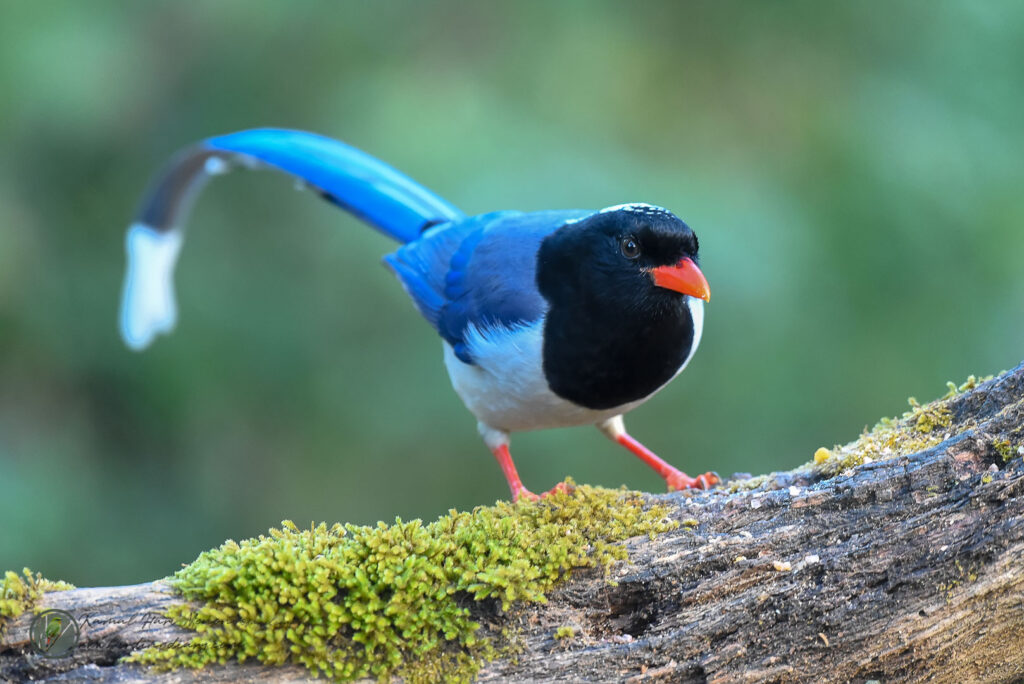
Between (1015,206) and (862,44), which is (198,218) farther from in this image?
(1015,206)

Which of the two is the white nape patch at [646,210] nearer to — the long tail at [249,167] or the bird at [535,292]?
the bird at [535,292]

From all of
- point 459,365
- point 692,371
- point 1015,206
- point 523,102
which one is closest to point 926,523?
point 459,365

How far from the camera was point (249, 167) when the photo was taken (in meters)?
4.79

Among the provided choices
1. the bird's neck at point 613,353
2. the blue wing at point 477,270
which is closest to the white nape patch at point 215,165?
the blue wing at point 477,270

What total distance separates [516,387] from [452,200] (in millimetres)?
1574

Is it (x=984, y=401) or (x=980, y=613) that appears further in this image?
(x=984, y=401)

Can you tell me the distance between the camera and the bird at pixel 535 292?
3.31 meters

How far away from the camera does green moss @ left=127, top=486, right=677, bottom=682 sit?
2404 mm

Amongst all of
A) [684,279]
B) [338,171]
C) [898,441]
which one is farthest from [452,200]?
[898,441]

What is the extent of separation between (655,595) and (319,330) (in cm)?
303

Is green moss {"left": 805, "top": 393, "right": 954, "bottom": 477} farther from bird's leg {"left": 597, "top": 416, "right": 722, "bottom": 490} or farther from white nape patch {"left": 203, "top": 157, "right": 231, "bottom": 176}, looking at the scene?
white nape patch {"left": 203, "top": 157, "right": 231, "bottom": 176}

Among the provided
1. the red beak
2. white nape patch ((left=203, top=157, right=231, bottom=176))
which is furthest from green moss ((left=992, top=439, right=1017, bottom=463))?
white nape patch ((left=203, top=157, right=231, bottom=176))

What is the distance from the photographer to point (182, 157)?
4902mm

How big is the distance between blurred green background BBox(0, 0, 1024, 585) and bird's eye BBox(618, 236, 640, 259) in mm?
1352
